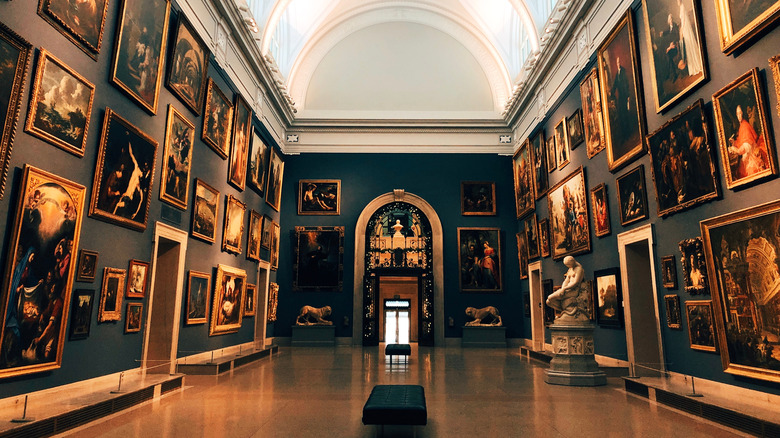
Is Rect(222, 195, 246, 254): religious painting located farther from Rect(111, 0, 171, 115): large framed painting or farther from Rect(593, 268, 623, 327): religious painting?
Rect(593, 268, 623, 327): religious painting

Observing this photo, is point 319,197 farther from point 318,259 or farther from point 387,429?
point 387,429

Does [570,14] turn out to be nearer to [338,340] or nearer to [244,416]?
[244,416]

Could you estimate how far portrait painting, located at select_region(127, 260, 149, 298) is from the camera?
374 inches

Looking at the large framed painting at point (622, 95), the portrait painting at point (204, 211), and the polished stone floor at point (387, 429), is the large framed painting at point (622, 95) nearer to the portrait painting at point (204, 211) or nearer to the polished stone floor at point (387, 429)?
the polished stone floor at point (387, 429)

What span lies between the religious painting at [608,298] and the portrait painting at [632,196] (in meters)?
1.50

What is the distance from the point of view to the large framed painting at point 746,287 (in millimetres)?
6754

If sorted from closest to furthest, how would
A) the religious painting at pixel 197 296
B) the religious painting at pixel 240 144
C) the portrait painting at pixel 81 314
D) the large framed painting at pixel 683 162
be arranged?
the portrait painting at pixel 81 314 → the large framed painting at pixel 683 162 → the religious painting at pixel 197 296 → the religious painting at pixel 240 144

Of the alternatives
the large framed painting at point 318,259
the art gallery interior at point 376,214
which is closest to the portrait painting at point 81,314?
the art gallery interior at point 376,214

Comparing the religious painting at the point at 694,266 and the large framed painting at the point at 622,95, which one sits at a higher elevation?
the large framed painting at the point at 622,95

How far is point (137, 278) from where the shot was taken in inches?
385

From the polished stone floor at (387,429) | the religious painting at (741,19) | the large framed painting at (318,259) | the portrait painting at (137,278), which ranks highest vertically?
the religious painting at (741,19)

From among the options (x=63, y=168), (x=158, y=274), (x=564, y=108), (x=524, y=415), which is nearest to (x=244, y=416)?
(x=524, y=415)

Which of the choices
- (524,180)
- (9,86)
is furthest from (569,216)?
(9,86)

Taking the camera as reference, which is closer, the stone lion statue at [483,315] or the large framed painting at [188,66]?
the large framed painting at [188,66]
